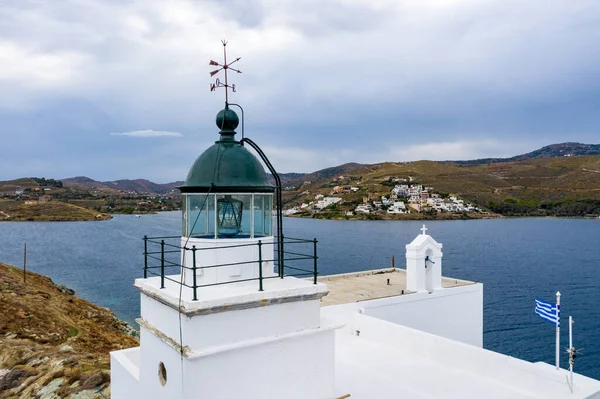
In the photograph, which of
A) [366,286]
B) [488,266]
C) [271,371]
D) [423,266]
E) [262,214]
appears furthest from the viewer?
[488,266]

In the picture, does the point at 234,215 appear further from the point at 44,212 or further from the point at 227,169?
the point at 44,212

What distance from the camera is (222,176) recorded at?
18.4 ft

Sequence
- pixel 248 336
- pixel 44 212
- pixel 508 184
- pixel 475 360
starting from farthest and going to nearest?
pixel 508 184, pixel 44 212, pixel 475 360, pixel 248 336

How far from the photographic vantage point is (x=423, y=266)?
46.8 feet

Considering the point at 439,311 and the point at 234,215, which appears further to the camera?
the point at 439,311

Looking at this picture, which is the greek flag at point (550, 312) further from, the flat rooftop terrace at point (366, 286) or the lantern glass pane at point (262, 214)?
the flat rooftop terrace at point (366, 286)

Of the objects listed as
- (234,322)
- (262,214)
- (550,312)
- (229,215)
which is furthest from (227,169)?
(550,312)

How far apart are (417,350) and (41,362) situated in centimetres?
937

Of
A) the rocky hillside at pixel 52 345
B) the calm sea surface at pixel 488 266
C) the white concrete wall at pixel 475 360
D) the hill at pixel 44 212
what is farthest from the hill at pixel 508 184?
the white concrete wall at pixel 475 360

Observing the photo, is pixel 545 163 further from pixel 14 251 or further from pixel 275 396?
pixel 275 396

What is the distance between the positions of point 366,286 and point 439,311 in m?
2.41

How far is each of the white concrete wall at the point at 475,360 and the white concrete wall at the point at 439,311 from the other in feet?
9.29

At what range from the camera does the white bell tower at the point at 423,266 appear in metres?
14.2

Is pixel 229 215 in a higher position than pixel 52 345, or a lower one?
higher
